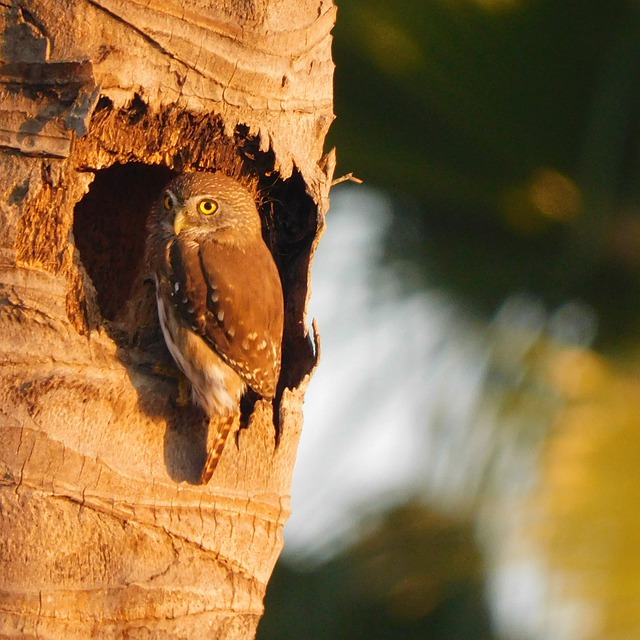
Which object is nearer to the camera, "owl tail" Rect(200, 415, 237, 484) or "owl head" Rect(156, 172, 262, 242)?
"owl tail" Rect(200, 415, 237, 484)

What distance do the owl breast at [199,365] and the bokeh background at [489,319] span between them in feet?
3.64

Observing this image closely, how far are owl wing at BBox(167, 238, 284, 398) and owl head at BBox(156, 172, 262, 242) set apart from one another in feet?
0.28

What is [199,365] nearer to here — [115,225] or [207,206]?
[207,206]

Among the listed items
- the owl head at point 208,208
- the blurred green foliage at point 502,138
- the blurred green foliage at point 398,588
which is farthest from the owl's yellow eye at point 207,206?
the blurred green foliage at point 398,588

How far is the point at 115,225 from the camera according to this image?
4.98 metres

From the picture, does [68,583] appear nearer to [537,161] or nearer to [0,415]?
[0,415]

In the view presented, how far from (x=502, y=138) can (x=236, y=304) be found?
1.85 m

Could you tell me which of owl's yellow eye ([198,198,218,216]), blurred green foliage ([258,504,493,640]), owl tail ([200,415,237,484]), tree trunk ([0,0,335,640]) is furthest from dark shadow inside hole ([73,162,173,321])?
blurred green foliage ([258,504,493,640])

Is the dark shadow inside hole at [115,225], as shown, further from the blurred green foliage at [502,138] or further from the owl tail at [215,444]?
the blurred green foliage at [502,138]

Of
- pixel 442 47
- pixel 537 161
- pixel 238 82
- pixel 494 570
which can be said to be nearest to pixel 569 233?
pixel 537 161

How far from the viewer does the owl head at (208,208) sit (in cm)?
455

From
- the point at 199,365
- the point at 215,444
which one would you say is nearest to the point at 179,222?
the point at 199,365

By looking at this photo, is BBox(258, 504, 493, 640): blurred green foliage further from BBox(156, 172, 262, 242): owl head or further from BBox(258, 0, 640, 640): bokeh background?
BBox(156, 172, 262, 242): owl head

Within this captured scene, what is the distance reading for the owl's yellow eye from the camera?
470 cm
